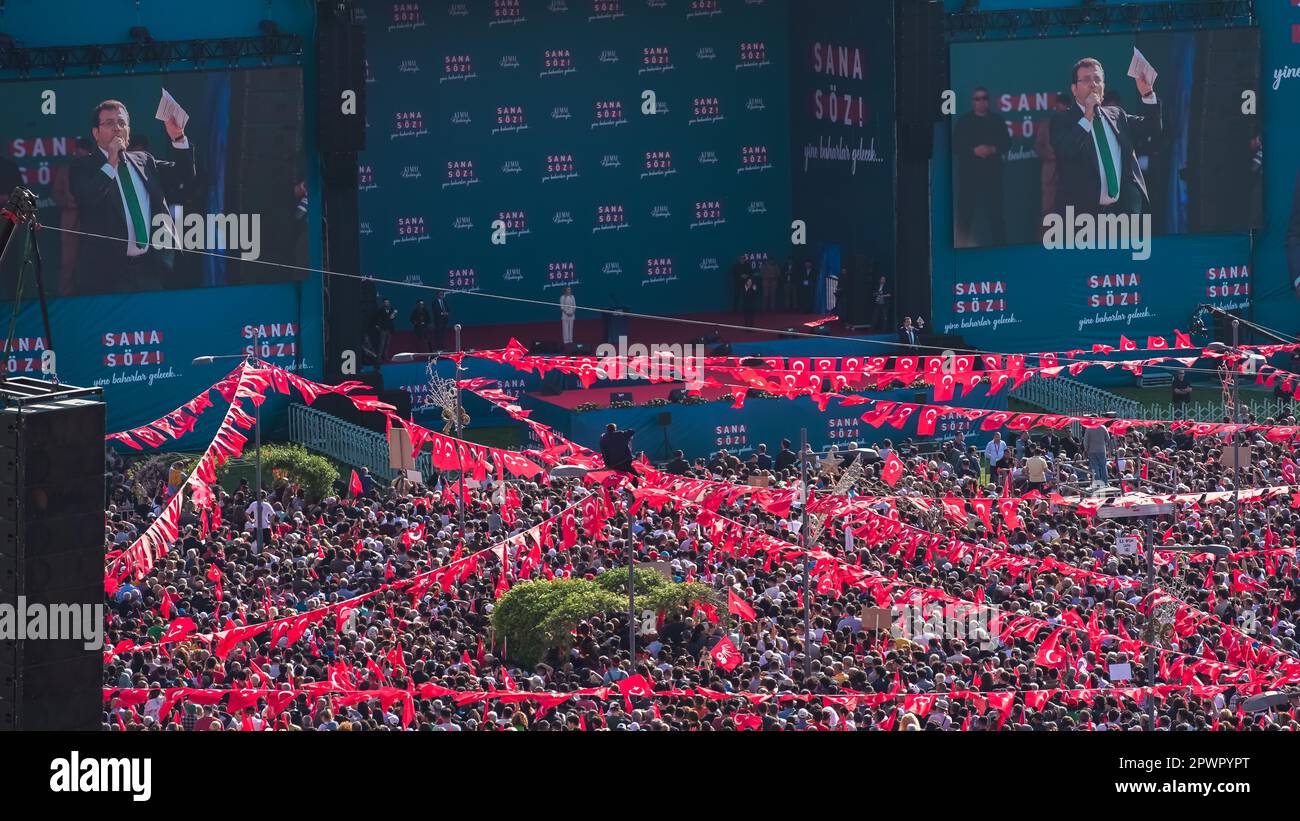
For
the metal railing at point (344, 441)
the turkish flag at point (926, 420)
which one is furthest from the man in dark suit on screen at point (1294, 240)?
the metal railing at point (344, 441)

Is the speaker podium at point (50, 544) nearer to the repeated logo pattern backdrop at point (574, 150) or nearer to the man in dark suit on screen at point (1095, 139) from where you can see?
the man in dark suit on screen at point (1095, 139)

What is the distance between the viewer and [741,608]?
87.2ft

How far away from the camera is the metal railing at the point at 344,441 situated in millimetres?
39438

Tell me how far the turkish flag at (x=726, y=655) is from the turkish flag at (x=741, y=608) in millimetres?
1196

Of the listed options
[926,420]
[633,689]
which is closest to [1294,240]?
[926,420]

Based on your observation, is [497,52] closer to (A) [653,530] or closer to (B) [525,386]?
(B) [525,386]

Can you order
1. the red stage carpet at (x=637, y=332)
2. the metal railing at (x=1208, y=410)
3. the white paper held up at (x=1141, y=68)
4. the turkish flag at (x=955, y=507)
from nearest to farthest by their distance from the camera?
the turkish flag at (x=955, y=507) < the metal railing at (x=1208, y=410) < the white paper held up at (x=1141, y=68) < the red stage carpet at (x=637, y=332)

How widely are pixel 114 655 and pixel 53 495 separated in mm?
10654

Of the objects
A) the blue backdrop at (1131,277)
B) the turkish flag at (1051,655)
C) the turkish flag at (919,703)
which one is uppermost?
the blue backdrop at (1131,277)

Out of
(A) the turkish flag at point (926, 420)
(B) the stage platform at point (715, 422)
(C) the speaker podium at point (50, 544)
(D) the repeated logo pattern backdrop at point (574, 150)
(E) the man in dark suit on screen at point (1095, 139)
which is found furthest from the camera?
(D) the repeated logo pattern backdrop at point (574, 150)

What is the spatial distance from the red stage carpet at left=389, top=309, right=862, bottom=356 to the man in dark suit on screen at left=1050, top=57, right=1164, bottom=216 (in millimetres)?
5507

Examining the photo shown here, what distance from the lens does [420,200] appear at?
49156mm

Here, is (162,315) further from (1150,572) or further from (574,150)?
(1150,572)
